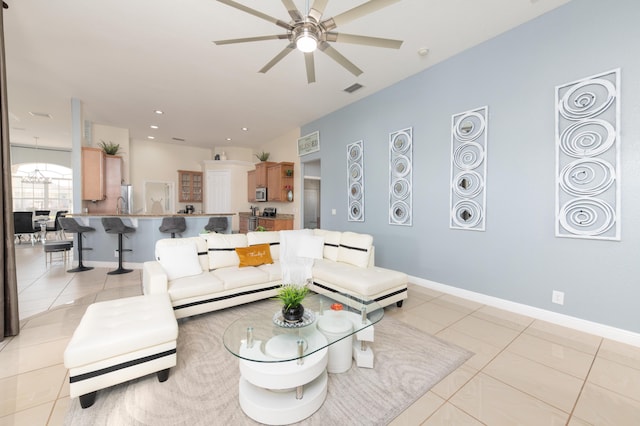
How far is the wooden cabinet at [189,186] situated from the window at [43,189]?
463 centimetres

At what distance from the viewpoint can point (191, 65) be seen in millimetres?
3859

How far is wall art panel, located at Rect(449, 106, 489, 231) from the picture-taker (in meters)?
3.39

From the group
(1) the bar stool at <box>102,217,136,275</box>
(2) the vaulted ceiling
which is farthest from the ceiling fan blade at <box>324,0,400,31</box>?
(1) the bar stool at <box>102,217,136,275</box>

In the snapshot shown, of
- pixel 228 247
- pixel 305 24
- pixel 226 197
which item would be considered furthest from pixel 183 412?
pixel 226 197

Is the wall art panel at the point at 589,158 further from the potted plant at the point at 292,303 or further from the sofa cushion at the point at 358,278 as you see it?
the potted plant at the point at 292,303

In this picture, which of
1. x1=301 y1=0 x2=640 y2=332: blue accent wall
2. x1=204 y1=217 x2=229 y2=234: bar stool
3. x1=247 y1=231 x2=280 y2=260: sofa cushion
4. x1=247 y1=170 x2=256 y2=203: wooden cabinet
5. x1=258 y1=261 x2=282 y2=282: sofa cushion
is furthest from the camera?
x1=247 y1=170 x2=256 y2=203: wooden cabinet

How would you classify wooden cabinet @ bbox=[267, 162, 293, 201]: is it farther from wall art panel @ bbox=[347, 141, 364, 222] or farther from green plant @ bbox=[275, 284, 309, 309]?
green plant @ bbox=[275, 284, 309, 309]

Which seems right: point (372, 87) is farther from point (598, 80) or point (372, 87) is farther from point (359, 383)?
point (359, 383)

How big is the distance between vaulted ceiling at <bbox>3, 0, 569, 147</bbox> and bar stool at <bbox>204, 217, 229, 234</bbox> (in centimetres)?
239

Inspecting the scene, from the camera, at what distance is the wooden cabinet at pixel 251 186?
8664mm

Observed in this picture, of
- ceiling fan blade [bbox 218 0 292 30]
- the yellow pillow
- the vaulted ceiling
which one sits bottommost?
the yellow pillow

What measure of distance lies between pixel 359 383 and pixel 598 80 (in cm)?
359

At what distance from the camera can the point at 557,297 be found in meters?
2.84

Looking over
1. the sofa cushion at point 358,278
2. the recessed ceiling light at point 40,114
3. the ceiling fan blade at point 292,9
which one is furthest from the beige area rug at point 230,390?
the recessed ceiling light at point 40,114
